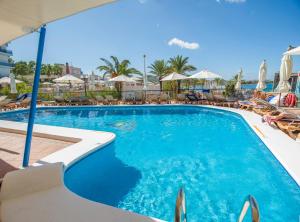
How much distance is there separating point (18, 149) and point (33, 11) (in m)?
3.34

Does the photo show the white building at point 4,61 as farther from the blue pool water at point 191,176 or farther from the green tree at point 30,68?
the blue pool water at point 191,176

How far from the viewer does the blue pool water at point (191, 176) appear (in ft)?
10.5

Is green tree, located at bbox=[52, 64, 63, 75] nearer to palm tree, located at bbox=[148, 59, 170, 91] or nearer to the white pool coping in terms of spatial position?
palm tree, located at bbox=[148, 59, 170, 91]

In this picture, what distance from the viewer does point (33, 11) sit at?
8.71 feet

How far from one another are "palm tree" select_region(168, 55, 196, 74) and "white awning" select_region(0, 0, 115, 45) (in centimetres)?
1747

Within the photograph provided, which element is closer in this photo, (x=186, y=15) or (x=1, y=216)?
(x=1, y=216)

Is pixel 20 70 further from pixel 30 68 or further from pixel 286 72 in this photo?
pixel 286 72

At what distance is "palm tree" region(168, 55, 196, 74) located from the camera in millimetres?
19578

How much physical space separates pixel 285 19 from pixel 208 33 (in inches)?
274

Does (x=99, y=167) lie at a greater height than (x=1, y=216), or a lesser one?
lesser

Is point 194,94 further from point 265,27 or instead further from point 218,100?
point 265,27

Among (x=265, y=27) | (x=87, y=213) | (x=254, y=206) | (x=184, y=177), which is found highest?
(x=265, y=27)

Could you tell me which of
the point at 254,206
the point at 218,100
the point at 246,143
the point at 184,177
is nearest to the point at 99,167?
the point at 184,177

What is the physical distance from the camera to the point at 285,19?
50.0ft
